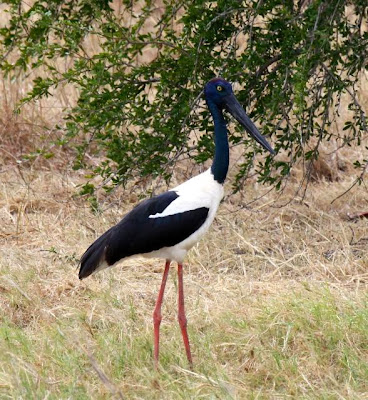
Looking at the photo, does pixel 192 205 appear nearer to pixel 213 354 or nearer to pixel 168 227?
pixel 168 227

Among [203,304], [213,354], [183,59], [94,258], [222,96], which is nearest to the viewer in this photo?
[213,354]

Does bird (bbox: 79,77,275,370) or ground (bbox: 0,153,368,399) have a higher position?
bird (bbox: 79,77,275,370)

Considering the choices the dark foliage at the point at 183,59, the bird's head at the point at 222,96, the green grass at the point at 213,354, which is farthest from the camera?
the dark foliage at the point at 183,59

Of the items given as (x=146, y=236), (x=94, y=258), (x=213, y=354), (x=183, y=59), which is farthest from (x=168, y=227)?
(x=183, y=59)

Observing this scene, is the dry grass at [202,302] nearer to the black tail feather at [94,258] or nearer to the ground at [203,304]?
the ground at [203,304]

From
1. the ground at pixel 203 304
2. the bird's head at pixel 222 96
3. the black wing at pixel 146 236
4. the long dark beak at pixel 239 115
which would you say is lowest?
the ground at pixel 203 304

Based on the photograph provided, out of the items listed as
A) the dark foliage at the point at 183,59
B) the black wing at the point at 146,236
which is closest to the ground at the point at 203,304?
the black wing at the point at 146,236

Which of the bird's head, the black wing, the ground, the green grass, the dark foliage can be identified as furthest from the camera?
the dark foliage

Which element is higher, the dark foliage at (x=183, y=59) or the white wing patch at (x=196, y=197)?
the dark foliage at (x=183, y=59)

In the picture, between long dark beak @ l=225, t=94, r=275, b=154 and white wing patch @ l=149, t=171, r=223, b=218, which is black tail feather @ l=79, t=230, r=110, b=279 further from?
long dark beak @ l=225, t=94, r=275, b=154

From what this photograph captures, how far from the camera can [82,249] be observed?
5906mm

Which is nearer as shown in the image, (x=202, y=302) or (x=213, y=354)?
(x=213, y=354)

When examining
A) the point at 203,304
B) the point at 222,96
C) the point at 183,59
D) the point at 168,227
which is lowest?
the point at 203,304

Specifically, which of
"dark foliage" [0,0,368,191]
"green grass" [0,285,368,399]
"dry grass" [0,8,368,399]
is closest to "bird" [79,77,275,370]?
"green grass" [0,285,368,399]
